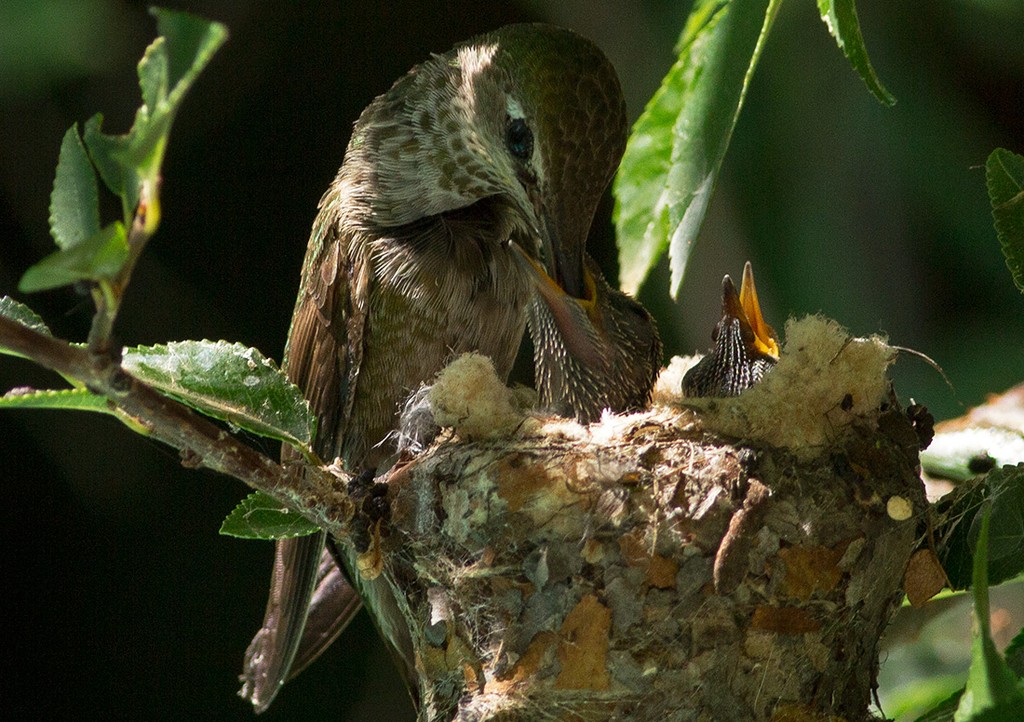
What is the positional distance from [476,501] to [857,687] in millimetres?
553

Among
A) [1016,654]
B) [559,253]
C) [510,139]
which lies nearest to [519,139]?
[510,139]

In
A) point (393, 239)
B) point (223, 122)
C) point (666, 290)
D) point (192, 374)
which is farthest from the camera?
point (223, 122)

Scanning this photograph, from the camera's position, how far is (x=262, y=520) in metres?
1.38

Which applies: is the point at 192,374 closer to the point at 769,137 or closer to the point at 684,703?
the point at 684,703

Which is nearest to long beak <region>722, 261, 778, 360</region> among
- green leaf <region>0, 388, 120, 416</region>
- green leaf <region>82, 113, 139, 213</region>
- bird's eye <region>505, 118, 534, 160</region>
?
bird's eye <region>505, 118, 534, 160</region>

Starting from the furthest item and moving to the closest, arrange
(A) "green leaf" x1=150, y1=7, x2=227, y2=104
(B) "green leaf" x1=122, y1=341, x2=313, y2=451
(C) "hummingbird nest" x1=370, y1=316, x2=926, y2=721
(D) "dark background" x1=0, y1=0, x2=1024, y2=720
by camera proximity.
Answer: (D) "dark background" x1=0, y1=0, x2=1024, y2=720
(C) "hummingbird nest" x1=370, y1=316, x2=926, y2=721
(B) "green leaf" x1=122, y1=341, x2=313, y2=451
(A) "green leaf" x1=150, y1=7, x2=227, y2=104

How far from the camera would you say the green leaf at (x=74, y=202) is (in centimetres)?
89

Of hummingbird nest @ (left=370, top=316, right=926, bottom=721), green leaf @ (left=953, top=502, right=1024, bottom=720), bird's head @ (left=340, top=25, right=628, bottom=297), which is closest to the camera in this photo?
green leaf @ (left=953, top=502, right=1024, bottom=720)

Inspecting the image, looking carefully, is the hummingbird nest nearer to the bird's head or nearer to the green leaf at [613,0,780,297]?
the green leaf at [613,0,780,297]

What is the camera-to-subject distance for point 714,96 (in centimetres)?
137

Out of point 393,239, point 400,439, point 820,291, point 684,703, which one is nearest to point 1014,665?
point 684,703

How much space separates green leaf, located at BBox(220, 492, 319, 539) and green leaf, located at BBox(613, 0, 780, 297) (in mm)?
553

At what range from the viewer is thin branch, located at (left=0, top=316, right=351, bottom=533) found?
2.99 feet

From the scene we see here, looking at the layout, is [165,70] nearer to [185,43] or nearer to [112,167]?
[185,43]
